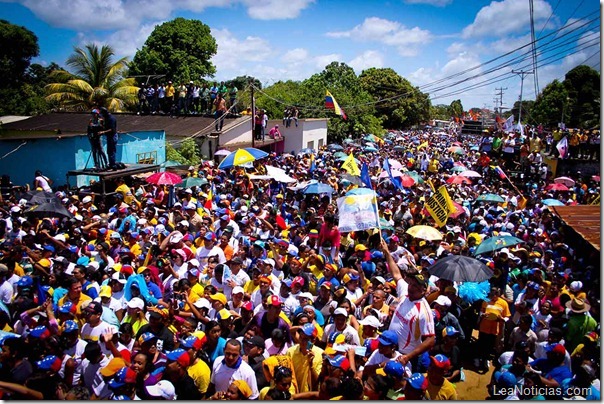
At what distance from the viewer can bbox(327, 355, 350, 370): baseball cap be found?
395 centimetres

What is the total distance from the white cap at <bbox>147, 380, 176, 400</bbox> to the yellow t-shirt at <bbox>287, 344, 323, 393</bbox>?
3.85 feet

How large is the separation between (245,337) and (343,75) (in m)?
39.1

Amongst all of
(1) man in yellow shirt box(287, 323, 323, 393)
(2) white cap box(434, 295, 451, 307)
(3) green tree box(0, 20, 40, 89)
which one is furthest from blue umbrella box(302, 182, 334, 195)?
(3) green tree box(0, 20, 40, 89)

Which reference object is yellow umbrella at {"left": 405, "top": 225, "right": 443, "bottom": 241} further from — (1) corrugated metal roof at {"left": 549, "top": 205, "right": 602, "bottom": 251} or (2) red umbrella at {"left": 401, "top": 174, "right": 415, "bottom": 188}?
(2) red umbrella at {"left": 401, "top": 174, "right": 415, "bottom": 188}

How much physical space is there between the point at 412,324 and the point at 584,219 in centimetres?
716

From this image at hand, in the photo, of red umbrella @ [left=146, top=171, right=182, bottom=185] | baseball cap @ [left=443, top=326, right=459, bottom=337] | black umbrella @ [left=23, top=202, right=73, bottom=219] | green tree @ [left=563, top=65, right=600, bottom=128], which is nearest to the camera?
baseball cap @ [left=443, top=326, right=459, bottom=337]

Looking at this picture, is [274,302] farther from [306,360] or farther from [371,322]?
[371,322]

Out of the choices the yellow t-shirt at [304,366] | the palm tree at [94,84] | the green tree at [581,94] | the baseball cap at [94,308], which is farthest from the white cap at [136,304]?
the green tree at [581,94]

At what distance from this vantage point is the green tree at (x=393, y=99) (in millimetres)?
55784

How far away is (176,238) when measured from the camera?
7.72m

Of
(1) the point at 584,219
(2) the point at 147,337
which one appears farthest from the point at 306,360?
(1) the point at 584,219

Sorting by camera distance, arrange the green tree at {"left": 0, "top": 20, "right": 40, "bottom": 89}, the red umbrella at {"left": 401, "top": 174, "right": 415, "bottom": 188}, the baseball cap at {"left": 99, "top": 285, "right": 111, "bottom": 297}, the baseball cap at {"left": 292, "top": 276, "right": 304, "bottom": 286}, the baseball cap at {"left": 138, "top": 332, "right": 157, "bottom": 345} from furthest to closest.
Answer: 1. the green tree at {"left": 0, "top": 20, "right": 40, "bottom": 89}
2. the red umbrella at {"left": 401, "top": 174, "right": 415, "bottom": 188}
3. the baseball cap at {"left": 292, "top": 276, "right": 304, "bottom": 286}
4. the baseball cap at {"left": 99, "top": 285, "right": 111, "bottom": 297}
5. the baseball cap at {"left": 138, "top": 332, "right": 157, "bottom": 345}

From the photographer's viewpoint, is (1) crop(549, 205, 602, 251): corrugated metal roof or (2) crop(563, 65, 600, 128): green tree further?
(2) crop(563, 65, 600, 128): green tree

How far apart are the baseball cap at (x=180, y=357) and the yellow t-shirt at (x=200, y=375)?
90 millimetres
